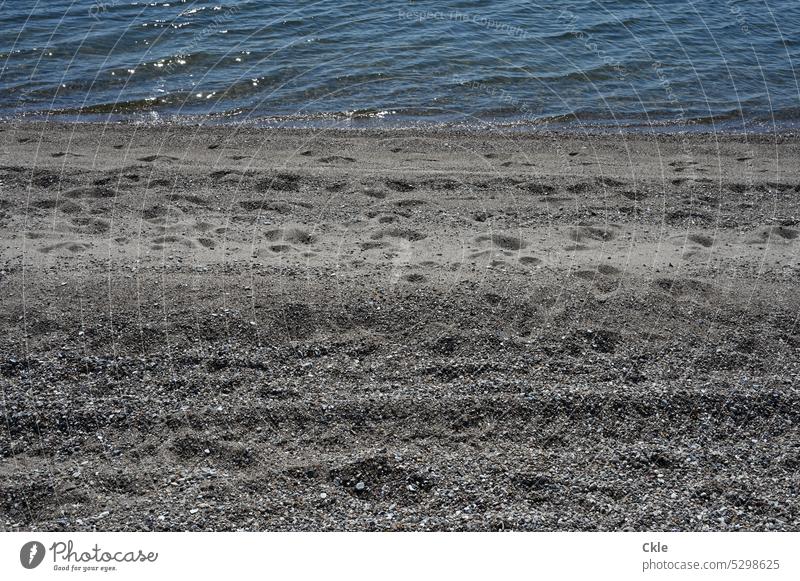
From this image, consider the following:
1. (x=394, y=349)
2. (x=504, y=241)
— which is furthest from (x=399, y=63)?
(x=394, y=349)

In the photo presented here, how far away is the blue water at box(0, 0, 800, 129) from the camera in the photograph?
20125 mm

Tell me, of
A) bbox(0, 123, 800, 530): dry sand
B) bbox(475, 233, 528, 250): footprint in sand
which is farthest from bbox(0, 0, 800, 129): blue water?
bbox(475, 233, 528, 250): footprint in sand

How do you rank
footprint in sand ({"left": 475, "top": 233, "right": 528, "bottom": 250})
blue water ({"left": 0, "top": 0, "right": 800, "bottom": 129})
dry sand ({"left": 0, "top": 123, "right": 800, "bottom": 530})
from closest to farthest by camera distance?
dry sand ({"left": 0, "top": 123, "right": 800, "bottom": 530}) → footprint in sand ({"left": 475, "top": 233, "right": 528, "bottom": 250}) → blue water ({"left": 0, "top": 0, "right": 800, "bottom": 129})

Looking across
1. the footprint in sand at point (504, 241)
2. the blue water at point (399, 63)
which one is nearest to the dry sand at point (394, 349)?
the footprint in sand at point (504, 241)

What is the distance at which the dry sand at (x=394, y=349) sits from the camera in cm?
771

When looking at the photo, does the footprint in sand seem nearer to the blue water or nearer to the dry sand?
the dry sand

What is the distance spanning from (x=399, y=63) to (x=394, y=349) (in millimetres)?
13541

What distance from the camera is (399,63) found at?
2156cm

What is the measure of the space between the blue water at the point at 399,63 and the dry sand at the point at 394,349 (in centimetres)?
518

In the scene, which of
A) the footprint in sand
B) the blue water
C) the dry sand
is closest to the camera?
the dry sand

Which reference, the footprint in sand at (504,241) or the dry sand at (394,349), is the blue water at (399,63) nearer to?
the dry sand at (394,349)

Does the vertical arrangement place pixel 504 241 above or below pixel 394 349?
below

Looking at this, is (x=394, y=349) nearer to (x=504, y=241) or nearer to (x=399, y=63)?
(x=504, y=241)

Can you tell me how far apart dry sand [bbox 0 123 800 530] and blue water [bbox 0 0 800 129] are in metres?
5.18
